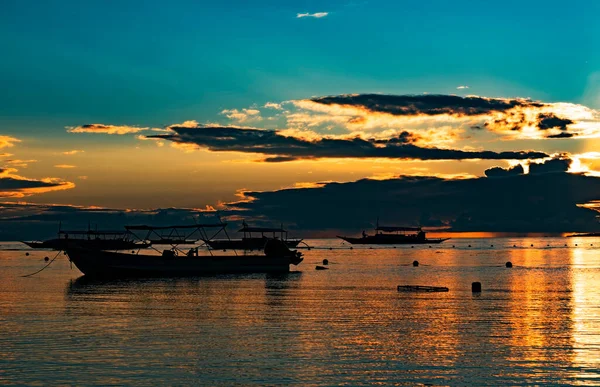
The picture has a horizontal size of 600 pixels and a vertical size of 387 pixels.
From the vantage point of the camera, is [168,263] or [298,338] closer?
[298,338]

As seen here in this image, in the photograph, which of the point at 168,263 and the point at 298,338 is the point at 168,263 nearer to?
the point at 168,263

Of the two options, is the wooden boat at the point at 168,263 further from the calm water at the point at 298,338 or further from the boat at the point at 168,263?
the calm water at the point at 298,338

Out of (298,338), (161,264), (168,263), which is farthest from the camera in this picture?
(168,263)

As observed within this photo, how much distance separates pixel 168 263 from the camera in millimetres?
102312

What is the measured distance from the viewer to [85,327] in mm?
44688

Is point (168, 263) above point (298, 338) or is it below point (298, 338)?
above

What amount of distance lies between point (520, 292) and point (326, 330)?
40375 mm

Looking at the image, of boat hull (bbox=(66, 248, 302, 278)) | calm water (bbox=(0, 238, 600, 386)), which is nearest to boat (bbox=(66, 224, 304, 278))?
boat hull (bbox=(66, 248, 302, 278))

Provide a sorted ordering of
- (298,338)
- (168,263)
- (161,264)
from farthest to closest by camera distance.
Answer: (168,263) → (161,264) → (298,338)

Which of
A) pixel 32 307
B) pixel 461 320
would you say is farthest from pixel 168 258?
pixel 461 320

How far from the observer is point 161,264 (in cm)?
10131

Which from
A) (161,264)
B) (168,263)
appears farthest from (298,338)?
(168,263)

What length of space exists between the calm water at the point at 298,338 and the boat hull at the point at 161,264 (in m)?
23.9

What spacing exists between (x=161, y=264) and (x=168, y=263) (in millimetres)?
1320
